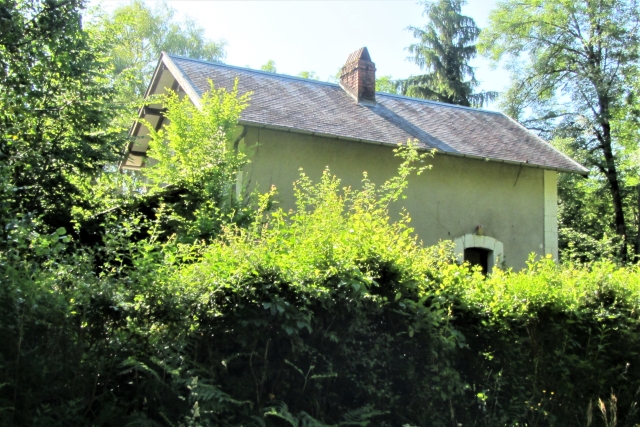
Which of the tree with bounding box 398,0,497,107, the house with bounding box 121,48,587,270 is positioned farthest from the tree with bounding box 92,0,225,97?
the house with bounding box 121,48,587,270

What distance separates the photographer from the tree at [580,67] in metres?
22.4

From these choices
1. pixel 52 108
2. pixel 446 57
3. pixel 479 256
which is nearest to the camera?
pixel 52 108

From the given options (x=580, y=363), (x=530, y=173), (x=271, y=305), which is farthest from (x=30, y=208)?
(x=530, y=173)

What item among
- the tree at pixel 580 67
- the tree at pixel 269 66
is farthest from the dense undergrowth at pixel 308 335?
the tree at pixel 269 66

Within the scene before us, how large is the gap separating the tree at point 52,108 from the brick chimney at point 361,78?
25.7 ft

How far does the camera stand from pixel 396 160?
14062mm

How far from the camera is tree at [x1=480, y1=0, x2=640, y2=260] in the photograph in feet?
73.4

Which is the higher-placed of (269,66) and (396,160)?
(269,66)

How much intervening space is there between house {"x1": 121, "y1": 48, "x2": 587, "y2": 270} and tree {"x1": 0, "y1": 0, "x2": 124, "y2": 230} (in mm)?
3468

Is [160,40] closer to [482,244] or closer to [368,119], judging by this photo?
[368,119]

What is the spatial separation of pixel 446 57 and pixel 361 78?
54.1ft

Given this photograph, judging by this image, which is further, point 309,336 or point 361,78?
point 361,78

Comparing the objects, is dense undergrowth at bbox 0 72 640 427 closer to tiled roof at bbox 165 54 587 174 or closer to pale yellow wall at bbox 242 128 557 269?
pale yellow wall at bbox 242 128 557 269

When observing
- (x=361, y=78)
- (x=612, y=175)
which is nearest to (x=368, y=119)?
(x=361, y=78)
